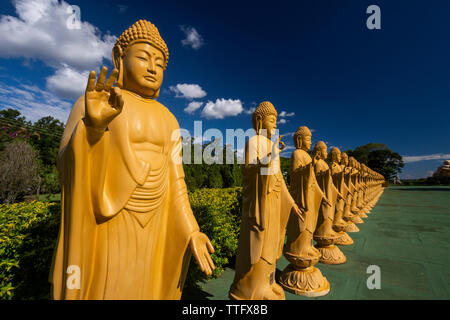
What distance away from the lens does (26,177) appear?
1293 centimetres

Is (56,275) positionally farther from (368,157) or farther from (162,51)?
(368,157)

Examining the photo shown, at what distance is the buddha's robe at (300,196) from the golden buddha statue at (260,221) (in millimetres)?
873

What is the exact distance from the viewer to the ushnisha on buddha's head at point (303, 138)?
4.06 m

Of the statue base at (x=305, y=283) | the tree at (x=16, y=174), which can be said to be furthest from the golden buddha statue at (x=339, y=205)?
the tree at (x=16, y=174)

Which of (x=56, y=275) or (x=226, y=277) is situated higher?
(x=56, y=275)

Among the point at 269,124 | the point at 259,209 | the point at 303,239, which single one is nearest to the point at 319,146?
the point at 303,239

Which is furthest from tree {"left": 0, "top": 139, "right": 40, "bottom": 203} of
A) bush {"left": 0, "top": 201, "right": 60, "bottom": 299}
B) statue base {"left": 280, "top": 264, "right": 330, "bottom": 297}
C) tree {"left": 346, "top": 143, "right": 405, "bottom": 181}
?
tree {"left": 346, "top": 143, "right": 405, "bottom": 181}

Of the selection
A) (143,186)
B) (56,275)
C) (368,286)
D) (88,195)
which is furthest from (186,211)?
(368,286)

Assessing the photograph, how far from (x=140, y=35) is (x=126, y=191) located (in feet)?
4.45

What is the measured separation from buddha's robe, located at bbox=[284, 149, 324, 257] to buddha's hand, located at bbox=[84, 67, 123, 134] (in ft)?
10.3

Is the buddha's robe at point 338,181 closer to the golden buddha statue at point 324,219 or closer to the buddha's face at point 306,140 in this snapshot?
the golden buddha statue at point 324,219

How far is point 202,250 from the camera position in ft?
5.84

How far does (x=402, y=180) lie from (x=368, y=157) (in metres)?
11.0

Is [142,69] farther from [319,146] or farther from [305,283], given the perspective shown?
[319,146]
